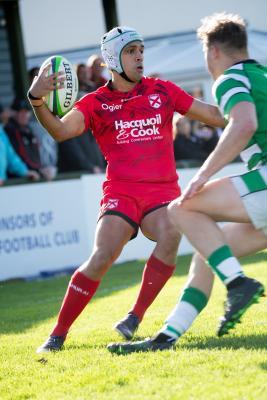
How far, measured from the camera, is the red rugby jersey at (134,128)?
22.2ft

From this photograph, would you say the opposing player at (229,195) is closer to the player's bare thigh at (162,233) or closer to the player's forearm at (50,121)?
the player's bare thigh at (162,233)

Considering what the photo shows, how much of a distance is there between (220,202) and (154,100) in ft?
5.55

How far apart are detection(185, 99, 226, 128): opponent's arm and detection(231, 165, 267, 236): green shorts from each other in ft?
4.69

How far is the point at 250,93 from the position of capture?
542 centimetres

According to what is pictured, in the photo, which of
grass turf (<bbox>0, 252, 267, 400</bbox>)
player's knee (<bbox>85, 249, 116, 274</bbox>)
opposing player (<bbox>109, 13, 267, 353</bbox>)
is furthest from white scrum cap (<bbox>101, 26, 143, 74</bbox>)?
grass turf (<bbox>0, 252, 267, 400</bbox>)

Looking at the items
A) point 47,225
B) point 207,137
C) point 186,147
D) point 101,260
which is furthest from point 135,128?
point 207,137

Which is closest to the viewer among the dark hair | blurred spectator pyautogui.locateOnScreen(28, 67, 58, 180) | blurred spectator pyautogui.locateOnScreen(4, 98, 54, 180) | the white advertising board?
the dark hair

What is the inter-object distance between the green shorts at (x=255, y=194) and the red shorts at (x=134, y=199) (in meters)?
1.34

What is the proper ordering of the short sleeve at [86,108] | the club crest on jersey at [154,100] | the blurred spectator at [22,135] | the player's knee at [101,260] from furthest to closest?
the blurred spectator at [22,135] → the club crest on jersey at [154,100] → the short sleeve at [86,108] → the player's knee at [101,260]

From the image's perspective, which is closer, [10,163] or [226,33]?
[226,33]

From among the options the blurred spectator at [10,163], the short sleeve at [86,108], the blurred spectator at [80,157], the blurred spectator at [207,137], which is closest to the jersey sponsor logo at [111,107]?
the short sleeve at [86,108]

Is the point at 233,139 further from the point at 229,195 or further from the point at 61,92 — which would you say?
the point at 61,92

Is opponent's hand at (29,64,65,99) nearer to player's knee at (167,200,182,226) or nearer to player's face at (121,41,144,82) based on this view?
player's face at (121,41,144,82)

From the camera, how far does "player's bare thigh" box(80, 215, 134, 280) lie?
6.46 meters
